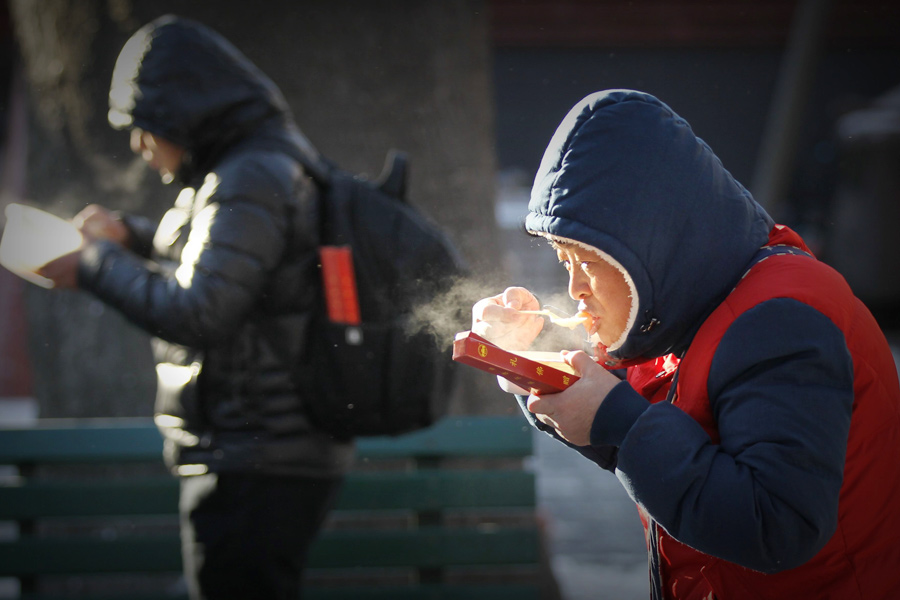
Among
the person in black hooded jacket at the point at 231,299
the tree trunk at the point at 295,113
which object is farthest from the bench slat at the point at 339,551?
the person in black hooded jacket at the point at 231,299

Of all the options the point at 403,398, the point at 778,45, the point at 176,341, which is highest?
the point at 778,45

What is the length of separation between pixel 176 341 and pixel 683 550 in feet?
3.82

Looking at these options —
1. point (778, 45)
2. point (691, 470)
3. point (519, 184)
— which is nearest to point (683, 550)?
point (691, 470)

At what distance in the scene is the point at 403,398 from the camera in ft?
6.46

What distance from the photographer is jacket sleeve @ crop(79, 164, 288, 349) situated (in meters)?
1.72

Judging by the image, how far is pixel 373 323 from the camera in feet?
6.34

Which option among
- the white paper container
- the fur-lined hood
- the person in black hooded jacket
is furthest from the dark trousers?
Result: the fur-lined hood

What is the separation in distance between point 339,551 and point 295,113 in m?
1.55

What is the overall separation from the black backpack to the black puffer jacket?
48mm

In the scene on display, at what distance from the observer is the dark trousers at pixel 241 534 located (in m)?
1.84

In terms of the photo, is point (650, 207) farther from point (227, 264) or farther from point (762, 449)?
point (227, 264)

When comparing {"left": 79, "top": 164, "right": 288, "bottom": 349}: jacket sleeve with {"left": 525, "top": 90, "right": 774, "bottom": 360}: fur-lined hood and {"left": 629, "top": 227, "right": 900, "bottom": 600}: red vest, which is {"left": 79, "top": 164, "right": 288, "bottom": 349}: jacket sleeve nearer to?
{"left": 525, "top": 90, "right": 774, "bottom": 360}: fur-lined hood

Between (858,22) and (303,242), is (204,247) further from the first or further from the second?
(858,22)

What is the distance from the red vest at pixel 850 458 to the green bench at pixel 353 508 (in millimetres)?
1667
